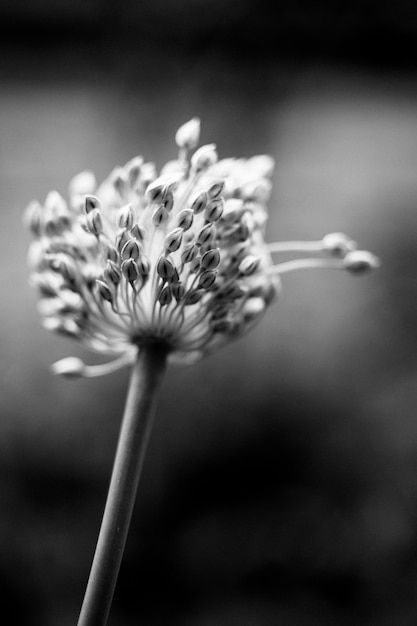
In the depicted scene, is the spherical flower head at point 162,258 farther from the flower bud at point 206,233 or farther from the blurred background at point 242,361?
the blurred background at point 242,361

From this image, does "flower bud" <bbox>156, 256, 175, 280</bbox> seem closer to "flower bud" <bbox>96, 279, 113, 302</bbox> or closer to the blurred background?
"flower bud" <bbox>96, 279, 113, 302</bbox>

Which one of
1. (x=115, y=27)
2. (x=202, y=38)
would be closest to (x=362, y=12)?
(x=202, y=38)

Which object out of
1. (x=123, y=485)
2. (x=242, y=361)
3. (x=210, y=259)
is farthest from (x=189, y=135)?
(x=242, y=361)

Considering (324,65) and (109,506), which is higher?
(324,65)

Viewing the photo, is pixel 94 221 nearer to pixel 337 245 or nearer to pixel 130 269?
pixel 130 269

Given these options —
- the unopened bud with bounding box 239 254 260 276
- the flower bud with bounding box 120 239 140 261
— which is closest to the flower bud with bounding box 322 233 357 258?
the unopened bud with bounding box 239 254 260 276

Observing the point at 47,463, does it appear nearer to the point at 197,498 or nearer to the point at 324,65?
the point at 197,498
